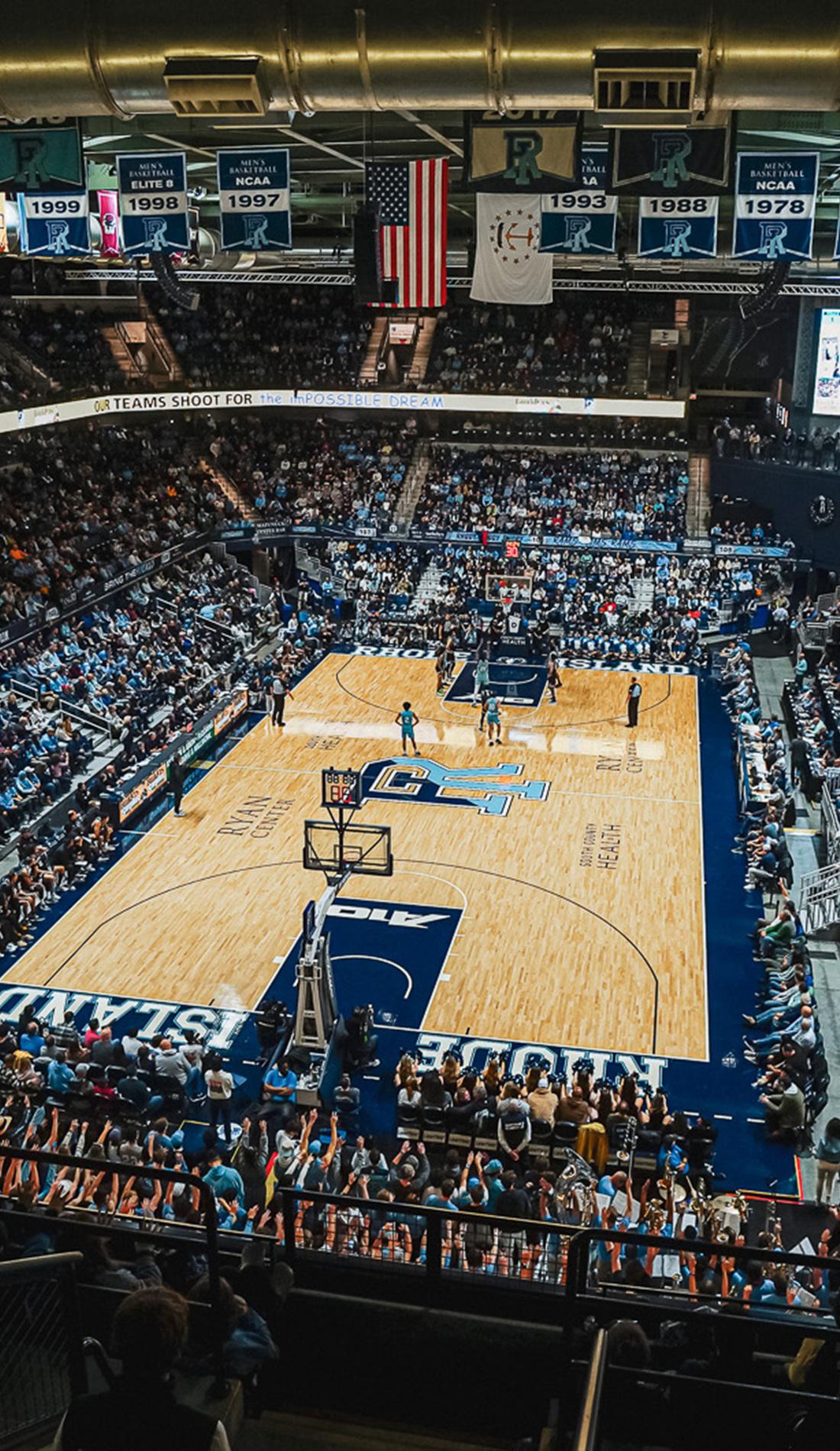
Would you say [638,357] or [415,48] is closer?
[415,48]

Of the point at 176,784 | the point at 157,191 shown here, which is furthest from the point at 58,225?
the point at 176,784

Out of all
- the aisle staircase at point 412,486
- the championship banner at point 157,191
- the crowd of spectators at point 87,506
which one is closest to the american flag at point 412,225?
the championship banner at point 157,191

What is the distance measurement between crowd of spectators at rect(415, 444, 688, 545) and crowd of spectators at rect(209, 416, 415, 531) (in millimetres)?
1549

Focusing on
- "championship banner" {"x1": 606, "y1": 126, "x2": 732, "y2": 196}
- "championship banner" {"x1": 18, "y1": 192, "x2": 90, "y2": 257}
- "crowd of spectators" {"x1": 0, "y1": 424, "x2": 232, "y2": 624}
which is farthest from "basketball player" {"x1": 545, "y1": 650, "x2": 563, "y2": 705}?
"championship banner" {"x1": 606, "y1": 126, "x2": 732, "y2": 196}

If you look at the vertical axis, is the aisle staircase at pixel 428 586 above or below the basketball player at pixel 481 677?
above

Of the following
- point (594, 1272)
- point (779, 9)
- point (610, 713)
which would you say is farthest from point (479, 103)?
point (610, 713)

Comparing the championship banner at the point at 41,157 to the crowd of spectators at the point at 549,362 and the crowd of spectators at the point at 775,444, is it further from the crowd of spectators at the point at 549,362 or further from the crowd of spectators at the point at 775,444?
the crowd of spectators at the point at 549,362

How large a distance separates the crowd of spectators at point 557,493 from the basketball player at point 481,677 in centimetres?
939

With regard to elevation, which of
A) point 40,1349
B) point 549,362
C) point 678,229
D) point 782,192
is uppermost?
point 782,192

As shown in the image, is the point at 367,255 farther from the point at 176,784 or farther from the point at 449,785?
the point at 449,785

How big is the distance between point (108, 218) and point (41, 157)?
11377mm

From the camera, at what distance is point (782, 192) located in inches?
616

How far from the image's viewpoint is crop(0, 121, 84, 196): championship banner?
14133 mm

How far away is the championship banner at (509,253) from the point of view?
61.4ft
